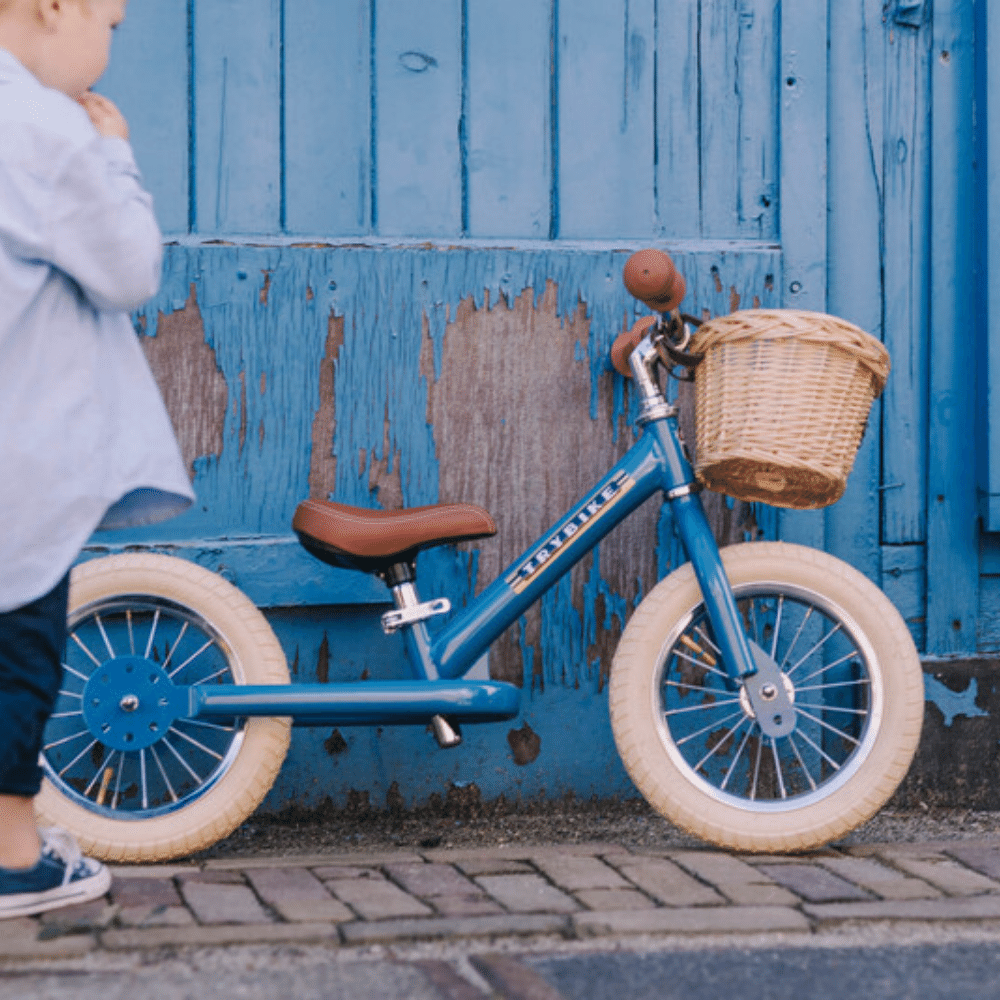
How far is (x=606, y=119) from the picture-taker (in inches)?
130

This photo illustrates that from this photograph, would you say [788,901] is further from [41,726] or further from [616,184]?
[616,184]

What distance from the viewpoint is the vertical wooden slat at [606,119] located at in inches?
129

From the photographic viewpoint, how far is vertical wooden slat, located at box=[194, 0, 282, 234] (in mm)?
3143

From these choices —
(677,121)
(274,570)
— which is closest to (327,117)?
(677,121)

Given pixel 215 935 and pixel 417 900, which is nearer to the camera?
pixel 215 935

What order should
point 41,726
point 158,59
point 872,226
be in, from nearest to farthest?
1. point 41,726
2. point 158,59
3. point 872,226

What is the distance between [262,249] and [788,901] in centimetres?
182

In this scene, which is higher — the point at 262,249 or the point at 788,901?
the point at 262,249

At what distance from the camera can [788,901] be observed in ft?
7.88

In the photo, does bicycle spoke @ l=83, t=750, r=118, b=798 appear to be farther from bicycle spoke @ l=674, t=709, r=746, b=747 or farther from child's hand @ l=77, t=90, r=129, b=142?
child's hand @ l=77, t=90, r=129, b=142

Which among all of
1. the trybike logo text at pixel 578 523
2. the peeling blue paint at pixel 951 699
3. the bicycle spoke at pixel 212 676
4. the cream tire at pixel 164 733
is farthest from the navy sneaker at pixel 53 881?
the peeling blue paint at pixel 951 699

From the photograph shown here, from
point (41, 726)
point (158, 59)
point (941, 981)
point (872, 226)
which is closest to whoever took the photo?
point (941, 981)

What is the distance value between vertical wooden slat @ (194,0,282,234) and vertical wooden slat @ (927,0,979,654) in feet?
5.43

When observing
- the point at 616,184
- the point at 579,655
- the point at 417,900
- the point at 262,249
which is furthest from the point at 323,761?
the point at 616,184
